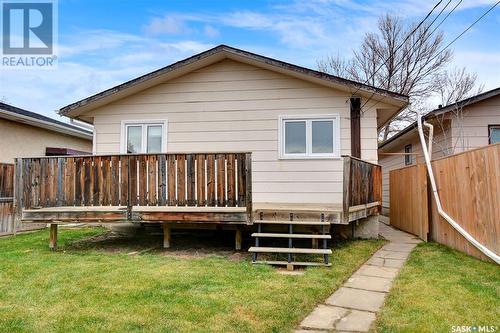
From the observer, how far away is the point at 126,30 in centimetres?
1398

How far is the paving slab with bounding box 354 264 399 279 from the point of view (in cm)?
500

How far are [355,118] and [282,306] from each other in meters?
5.30

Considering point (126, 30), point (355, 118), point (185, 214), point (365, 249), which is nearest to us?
point (185, 214)

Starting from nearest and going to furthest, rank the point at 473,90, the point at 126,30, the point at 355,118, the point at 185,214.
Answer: the point at 185,214, the point at 355,118, the point at 126,30, the point at 473,90

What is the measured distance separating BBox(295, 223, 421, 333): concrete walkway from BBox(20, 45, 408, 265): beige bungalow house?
0.93m

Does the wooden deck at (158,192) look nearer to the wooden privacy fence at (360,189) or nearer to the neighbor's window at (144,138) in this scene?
the wooden privacy fence at (360,189)

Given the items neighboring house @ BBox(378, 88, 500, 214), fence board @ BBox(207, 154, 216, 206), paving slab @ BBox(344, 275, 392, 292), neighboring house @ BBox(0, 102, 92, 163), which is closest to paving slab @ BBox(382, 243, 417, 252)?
paving slab @ BBox(344, 275, 392, 292)

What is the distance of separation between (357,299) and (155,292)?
7.28ft

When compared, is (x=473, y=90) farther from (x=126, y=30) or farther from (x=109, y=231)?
(x=109, y=231)

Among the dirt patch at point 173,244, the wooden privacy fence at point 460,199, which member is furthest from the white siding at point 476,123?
the dirt patch at point 173,244

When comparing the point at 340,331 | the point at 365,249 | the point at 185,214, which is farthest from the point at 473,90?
the point at 340,331

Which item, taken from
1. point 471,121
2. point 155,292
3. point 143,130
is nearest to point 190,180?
point 155,292

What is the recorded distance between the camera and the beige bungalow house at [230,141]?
237 inches

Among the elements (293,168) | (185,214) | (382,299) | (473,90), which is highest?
(473,90)
